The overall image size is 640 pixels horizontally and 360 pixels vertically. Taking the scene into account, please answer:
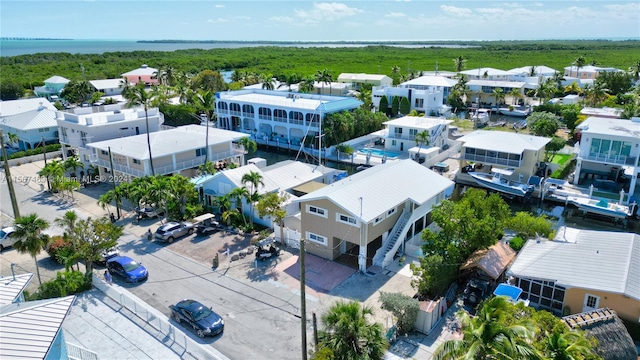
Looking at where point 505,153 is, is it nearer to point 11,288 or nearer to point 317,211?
point 317,211

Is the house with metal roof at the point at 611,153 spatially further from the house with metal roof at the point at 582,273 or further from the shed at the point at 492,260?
the shed at the point at 492,260

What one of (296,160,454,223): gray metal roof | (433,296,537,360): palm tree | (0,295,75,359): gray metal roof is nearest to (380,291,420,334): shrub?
(296,160,454,223): gray metal roof

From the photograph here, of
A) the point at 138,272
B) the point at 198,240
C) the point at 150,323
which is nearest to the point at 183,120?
the point at 198,240

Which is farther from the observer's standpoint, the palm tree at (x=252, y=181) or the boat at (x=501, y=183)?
the boat at (x=501, y=183)

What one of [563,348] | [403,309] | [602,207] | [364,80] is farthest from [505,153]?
[364,80]

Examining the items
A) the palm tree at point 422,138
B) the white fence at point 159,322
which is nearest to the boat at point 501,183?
the palm tree at point 422,138

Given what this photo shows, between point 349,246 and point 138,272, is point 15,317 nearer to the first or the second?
point 138,272
